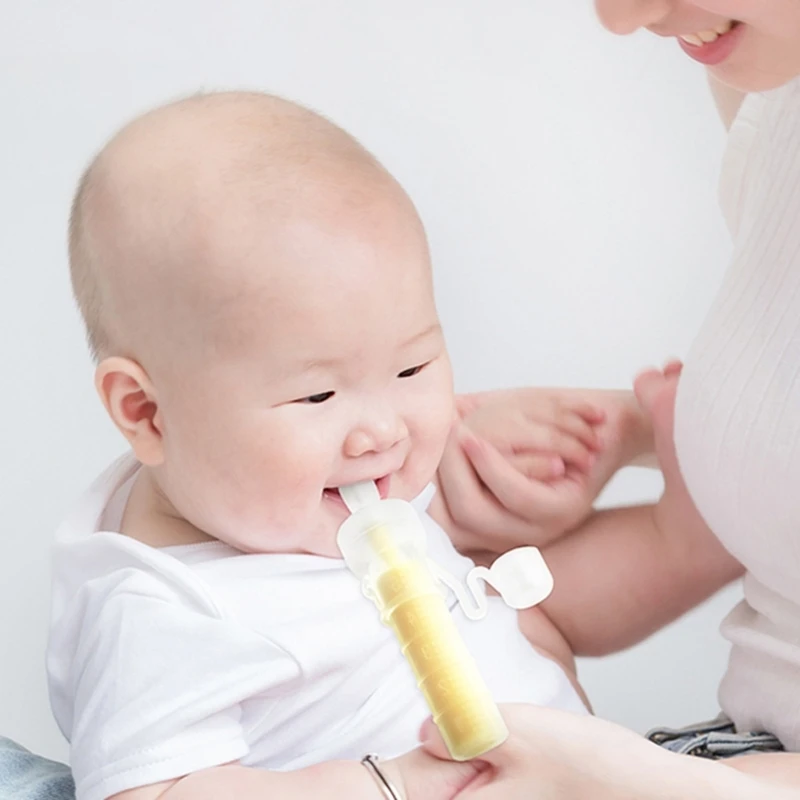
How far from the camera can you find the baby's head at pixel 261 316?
82cm

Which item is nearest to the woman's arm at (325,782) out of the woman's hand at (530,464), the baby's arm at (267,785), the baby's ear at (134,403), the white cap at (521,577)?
the baby's arm at (267,785)

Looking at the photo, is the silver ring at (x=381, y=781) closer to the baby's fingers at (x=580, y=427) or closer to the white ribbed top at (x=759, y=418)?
the white ribbed top at (x=759, y=418)

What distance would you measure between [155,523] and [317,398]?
18cm

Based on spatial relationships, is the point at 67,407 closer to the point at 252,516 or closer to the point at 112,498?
the point at 112,498

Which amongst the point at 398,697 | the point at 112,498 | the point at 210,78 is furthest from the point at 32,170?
the point at 398,697

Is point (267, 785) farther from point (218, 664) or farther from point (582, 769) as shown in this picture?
point (582, 769)

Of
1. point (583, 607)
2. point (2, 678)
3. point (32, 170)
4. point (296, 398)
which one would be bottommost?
point (2, 678)

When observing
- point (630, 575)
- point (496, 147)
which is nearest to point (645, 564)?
point (630, 575)

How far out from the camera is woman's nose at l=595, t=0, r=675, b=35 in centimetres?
77

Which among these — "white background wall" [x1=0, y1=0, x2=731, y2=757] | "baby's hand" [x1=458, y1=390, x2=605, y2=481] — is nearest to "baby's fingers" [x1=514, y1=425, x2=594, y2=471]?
"baby's hand" [x1=458, y1=390, x2=605, y2=481]

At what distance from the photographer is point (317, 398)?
0.83m

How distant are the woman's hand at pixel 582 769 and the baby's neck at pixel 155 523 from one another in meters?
0.27

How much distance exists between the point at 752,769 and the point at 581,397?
38cm

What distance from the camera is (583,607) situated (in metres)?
1.09
